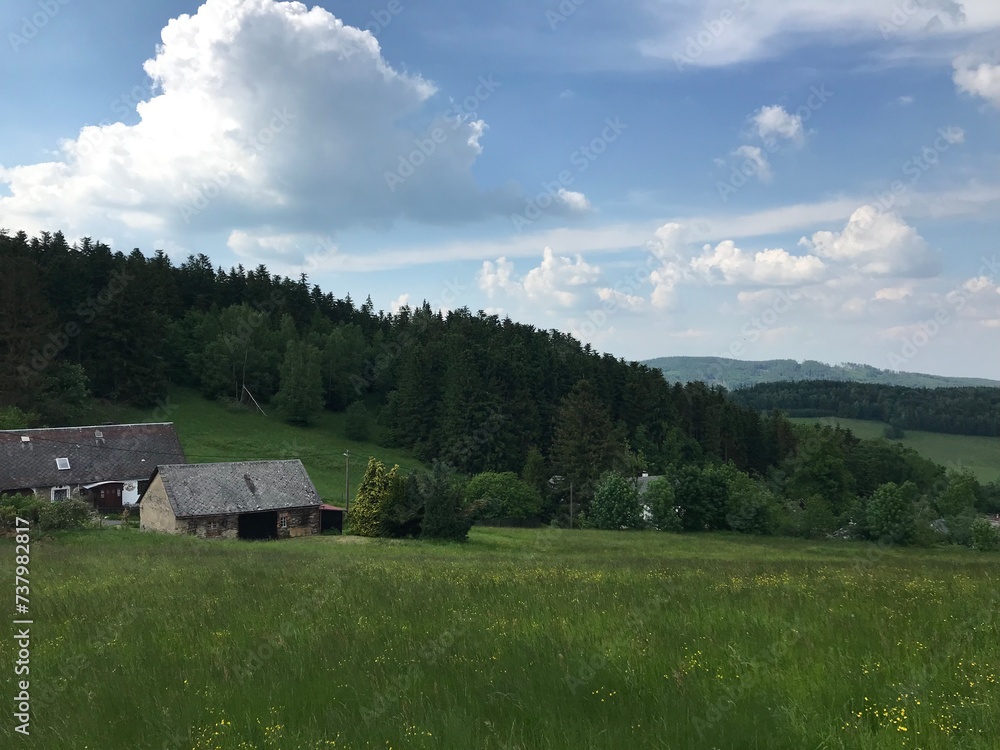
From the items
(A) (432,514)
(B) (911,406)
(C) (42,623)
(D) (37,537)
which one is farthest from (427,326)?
(B) (911,406)

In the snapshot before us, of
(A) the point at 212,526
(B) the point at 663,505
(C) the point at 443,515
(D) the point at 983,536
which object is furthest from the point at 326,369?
(D) the point at 983,536

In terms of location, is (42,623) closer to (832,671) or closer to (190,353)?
(832,671)

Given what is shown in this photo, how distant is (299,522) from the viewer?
4791 centimetres

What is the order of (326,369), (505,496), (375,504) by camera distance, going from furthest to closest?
(326,369) → (505,496) → (375,504)

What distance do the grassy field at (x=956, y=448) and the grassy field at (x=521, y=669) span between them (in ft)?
490

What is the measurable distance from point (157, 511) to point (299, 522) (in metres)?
9.37

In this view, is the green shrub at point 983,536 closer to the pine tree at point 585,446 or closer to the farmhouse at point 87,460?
the pine tree at point 585,446

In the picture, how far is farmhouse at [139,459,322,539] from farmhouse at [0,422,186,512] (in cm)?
1025

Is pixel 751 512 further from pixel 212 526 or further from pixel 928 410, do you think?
pixel 928 410

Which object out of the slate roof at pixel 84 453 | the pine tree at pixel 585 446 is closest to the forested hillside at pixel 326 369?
the pine tree at pixel 585 446

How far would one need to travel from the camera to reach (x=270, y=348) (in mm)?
97062

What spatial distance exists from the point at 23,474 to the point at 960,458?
16707cm

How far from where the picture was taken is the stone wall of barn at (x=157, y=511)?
43.8 meters

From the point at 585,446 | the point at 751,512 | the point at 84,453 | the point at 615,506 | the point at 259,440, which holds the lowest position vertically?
the point at 615,506
